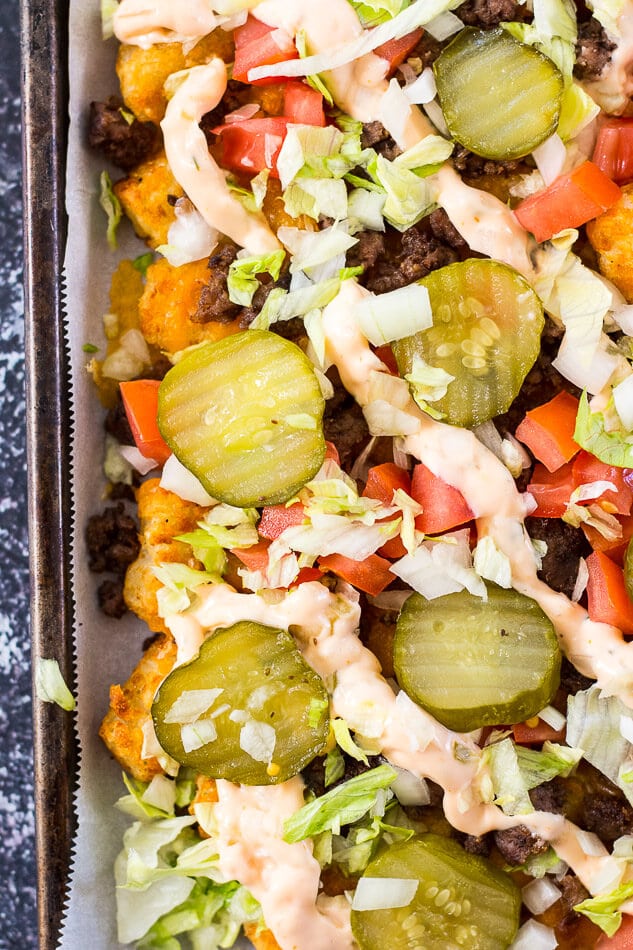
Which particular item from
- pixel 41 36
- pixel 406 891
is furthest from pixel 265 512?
pixel 41 36

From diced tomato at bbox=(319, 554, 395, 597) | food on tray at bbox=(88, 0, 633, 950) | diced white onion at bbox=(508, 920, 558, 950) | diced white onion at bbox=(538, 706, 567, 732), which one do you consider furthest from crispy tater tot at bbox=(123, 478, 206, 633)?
diced white onion at bbox=(508, 920, 558, 950)

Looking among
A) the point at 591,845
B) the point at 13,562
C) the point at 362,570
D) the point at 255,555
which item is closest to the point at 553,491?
the point at 362,570

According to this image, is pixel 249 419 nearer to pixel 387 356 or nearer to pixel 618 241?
pixel 387 356

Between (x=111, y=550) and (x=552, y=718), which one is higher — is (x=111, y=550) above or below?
above

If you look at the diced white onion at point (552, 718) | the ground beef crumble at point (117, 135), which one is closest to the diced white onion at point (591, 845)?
the diced white onion at point (552, 718)

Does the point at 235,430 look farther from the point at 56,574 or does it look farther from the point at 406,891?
the point at 406,891
